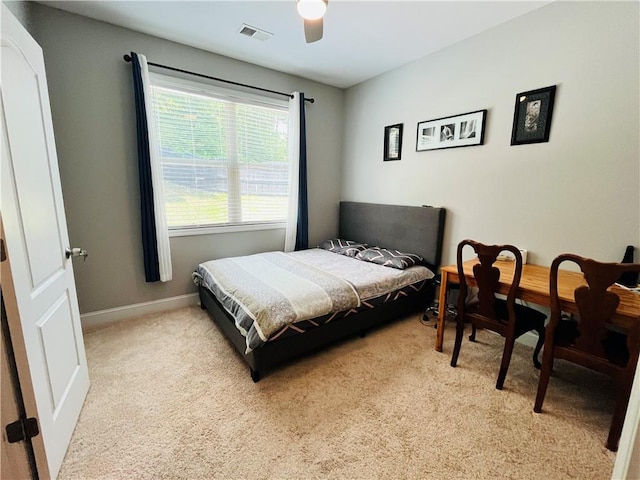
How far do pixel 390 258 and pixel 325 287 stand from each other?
1072mm

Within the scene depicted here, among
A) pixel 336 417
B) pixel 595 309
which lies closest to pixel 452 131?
pixel 595 309

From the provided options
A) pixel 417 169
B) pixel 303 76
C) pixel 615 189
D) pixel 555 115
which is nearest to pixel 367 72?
pixel 303 76

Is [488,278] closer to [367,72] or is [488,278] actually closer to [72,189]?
[367,72]

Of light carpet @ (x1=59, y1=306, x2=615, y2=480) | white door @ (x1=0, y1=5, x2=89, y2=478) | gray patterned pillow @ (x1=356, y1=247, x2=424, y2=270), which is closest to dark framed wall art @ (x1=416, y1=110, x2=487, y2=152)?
gray patterned pillow @ (x1=356, y1=247, x2=424, y2=270)

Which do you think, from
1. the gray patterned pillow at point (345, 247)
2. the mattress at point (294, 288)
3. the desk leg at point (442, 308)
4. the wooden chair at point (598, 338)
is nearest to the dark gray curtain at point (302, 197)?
the gray patterned pillow at point (345, 247)

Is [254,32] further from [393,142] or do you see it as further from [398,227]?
[398,227]

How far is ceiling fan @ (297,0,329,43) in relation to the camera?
1537 millimetres

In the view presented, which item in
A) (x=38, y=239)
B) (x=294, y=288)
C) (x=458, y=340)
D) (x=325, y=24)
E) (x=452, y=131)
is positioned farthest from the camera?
(x=452, y=131)

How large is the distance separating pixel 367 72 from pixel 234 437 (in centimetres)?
398

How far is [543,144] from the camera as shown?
2328 mm

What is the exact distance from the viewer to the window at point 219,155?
299cm

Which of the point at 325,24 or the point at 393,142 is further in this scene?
the point at 393,142

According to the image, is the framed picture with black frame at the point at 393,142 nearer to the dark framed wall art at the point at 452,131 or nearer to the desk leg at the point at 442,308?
the dark framed wall art at the point at 452,131

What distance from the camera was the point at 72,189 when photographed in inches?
102
